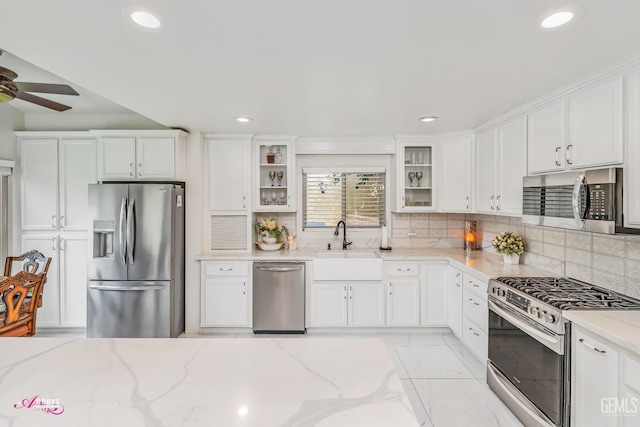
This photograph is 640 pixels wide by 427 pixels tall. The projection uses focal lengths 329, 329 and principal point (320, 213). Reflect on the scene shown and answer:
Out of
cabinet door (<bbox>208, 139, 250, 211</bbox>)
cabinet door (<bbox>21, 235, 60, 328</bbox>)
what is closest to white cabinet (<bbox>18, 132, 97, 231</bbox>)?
cabinet door (<bbox>21, 235, 60, 328</bbox>)

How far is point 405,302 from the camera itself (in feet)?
12.5

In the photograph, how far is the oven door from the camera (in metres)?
1.93

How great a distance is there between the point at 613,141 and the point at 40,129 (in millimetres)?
5579

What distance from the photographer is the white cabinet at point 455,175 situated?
3.86 meters

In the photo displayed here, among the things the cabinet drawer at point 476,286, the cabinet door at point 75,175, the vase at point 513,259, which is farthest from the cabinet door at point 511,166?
the cabinet door at point 75,175

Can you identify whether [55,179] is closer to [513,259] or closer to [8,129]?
[8,129]

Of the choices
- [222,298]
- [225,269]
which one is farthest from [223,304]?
[225,269]

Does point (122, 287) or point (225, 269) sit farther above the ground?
point (225, 269)

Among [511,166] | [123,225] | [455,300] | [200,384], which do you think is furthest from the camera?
[455,300]

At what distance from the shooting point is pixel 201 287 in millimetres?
3811

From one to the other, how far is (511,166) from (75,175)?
15.3ft

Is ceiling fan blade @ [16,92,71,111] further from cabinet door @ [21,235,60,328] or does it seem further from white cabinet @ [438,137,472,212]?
white cabinet @ [438,137,472,212]

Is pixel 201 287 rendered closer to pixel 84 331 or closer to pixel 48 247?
pixel 84 331

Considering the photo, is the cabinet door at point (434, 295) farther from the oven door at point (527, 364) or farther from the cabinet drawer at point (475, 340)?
the oven door at point (527, 364)
